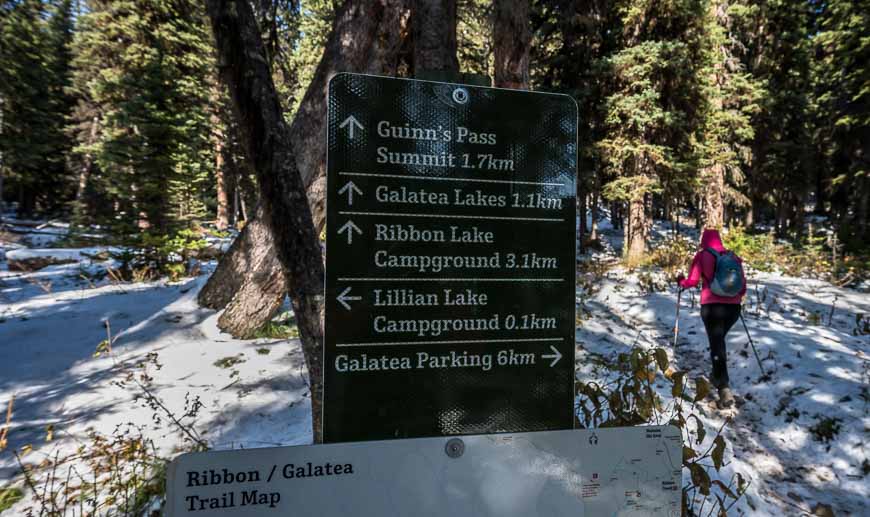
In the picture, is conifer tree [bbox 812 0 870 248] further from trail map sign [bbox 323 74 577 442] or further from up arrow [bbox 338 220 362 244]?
up arrow [bbox 338 220 362 244]

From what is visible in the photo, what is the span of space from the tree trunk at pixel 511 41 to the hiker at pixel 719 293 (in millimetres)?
3203

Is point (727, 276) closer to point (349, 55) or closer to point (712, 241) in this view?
point (712, 241)

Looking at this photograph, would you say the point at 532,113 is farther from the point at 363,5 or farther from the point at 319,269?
the point at 363,5

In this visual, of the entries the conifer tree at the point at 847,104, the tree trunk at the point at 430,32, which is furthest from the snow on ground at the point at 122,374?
the conifer tree at the point at 847,104

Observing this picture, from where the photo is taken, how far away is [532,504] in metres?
1.47

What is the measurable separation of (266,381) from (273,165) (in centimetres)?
296

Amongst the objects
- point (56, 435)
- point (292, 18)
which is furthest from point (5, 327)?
point (292, 18)

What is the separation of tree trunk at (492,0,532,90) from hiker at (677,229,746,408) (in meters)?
3.20

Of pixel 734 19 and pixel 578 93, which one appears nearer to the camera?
pixel 578 93

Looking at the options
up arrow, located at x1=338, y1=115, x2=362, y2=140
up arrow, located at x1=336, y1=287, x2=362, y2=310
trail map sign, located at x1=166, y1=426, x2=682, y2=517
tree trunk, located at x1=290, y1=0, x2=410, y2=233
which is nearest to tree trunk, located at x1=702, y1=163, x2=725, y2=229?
tree trunk, located at x1=290, y1=0, x2=410, y2=233

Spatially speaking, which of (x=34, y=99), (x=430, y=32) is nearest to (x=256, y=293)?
(x=430, y=32)

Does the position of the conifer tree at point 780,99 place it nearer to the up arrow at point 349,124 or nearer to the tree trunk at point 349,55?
the tree trunk at point 349,55

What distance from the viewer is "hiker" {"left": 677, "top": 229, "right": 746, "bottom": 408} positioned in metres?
5.00

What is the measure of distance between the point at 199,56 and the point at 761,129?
26.2m
